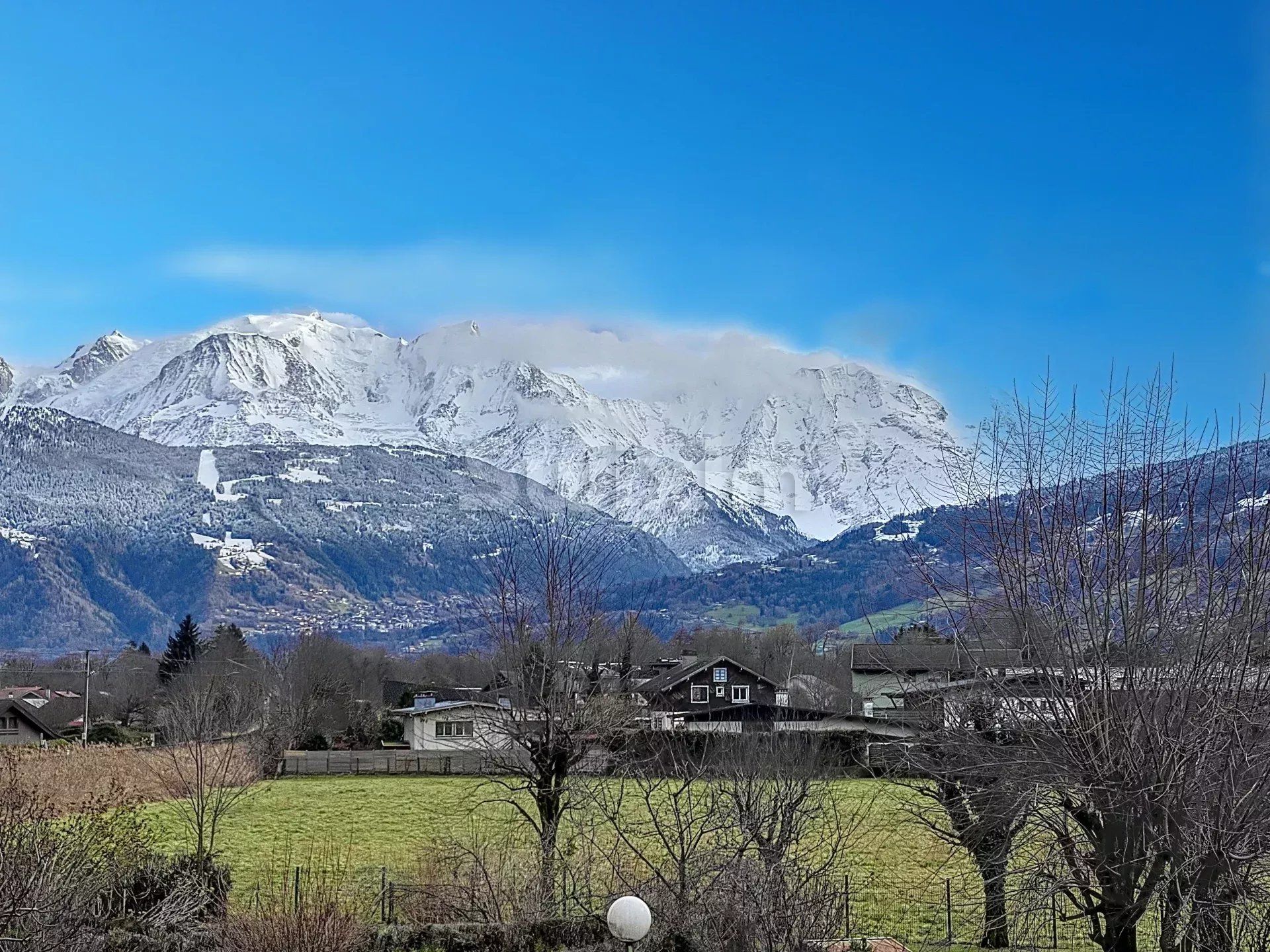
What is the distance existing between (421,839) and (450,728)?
29.5m

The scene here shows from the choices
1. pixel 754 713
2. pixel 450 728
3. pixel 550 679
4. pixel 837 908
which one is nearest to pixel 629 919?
pixel 837 908

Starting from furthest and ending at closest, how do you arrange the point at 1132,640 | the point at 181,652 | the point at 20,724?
1. the point at 181,652
2. the point at 20,724
3. the point at 1132,640

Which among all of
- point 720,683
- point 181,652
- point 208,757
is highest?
point 181,652

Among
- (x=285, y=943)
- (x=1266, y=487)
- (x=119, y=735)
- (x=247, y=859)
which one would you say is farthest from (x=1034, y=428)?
(x=119, y=735)

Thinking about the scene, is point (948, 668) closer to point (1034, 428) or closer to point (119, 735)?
point (1034, 428)

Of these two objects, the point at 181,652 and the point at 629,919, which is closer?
the point at 629,919

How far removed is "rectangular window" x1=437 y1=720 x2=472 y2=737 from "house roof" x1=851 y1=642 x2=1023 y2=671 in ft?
134

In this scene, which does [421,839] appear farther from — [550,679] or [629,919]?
[629,919]

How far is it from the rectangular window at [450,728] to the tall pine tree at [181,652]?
2222cm

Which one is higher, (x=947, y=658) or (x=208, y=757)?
(x=947, y=658)

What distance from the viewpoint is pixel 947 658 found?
1512cm

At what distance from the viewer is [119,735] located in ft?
194

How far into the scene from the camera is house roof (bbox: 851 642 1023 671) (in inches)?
438

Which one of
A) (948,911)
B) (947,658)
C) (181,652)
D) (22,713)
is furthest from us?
(181,652)
